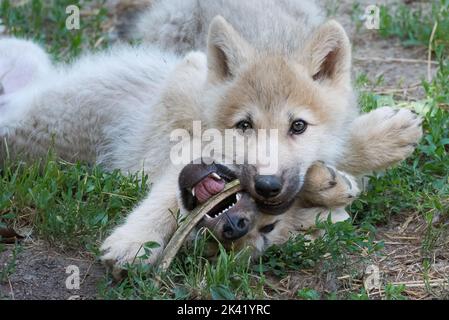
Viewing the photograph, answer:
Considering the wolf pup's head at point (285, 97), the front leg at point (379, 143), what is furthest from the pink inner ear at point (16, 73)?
the front leg at point (379, 143)

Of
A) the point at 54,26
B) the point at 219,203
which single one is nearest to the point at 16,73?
the point at 54,26

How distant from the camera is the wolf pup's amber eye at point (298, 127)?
4805mm

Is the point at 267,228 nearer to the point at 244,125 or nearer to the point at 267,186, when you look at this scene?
the point at 267,186

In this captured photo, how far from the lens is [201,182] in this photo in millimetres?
4570

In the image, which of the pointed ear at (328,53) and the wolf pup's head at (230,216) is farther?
the pointed ear at (328,53)

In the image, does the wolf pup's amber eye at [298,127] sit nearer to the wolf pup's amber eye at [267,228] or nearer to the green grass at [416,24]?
the wolf pup's amber eye at [267,228]

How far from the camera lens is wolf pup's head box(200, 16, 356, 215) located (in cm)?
469

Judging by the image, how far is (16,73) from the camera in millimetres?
6367

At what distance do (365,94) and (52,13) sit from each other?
118 inches

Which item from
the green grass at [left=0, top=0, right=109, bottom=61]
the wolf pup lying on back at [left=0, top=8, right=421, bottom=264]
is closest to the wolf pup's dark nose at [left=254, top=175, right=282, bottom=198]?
the wolf pup lying on back at [left=0, top=8, right=421, bottom=264]

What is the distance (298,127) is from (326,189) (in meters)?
0.38

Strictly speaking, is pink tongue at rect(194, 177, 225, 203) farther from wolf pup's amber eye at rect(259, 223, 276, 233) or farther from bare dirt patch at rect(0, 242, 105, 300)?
bare dirt patch at rect(0, 242, 105, 300)
